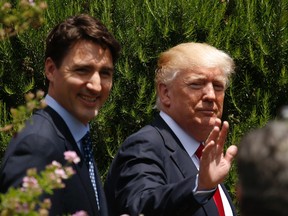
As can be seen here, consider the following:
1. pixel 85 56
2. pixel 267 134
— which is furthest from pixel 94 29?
pixel 267 134

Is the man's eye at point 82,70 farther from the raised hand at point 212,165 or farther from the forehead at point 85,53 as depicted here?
the raised hand at point 212,165

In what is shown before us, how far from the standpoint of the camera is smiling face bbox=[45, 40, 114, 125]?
418cm

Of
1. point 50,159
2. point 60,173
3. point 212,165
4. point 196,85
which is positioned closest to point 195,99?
point 196,85

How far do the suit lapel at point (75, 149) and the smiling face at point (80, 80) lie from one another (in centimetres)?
12

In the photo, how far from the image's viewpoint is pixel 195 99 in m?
4.89

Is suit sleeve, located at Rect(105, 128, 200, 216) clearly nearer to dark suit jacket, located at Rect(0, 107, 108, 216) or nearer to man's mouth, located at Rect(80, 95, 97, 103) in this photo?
dark suit jacket, located at Rect(0, 107, 108, 216)

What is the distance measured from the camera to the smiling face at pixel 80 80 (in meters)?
4.18

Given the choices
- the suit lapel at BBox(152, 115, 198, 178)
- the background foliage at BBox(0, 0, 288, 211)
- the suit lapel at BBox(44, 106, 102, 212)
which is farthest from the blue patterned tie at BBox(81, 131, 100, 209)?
the background foliage at BBox(0, 0, 288, 211)

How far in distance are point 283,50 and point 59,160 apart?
3.50m

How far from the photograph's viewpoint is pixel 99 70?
14.0 ft

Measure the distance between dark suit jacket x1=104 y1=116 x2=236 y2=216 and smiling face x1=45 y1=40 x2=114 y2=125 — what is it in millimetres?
315

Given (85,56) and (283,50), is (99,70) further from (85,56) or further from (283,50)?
(283,50)

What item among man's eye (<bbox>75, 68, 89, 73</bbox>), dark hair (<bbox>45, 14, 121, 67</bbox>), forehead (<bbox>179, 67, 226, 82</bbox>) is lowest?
forehead (<bbox>179, 67, 226, 82</bbox>)

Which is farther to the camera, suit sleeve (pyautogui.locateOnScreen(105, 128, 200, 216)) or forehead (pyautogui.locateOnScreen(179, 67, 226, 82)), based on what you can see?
forehead (pyautogui.locateOnScreen(179, 67, 226, 82))
